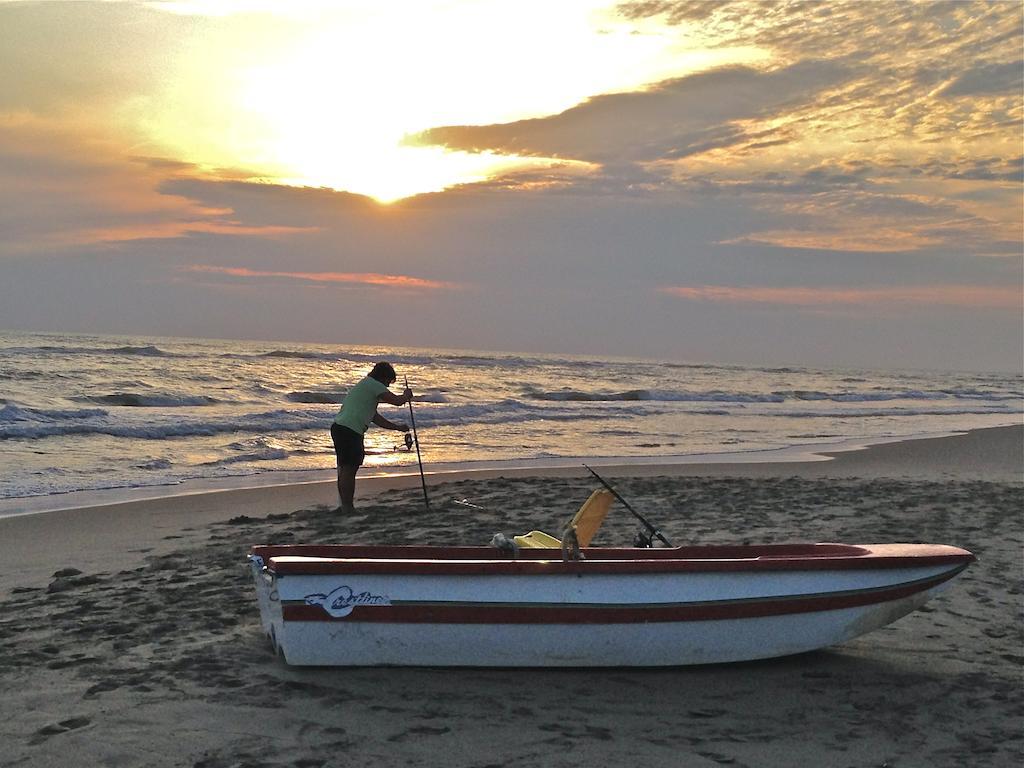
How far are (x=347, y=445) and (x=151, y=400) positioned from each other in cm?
2126

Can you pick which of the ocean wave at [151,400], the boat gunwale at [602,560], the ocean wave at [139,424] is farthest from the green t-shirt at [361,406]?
the ocean wave at [151,400]

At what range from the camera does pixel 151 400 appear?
98.3 ft

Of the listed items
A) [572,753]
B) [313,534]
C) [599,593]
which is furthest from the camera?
[313,534]

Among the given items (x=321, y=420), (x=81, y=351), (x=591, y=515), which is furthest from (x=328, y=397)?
(x=591, y=515)

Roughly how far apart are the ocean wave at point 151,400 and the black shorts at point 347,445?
19073mm

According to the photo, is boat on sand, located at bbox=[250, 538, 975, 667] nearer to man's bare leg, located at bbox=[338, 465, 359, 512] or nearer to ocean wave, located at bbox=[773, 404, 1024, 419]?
man's bare leg, located at bbox=[338, 465, 359, 512]

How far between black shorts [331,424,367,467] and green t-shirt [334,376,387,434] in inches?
2.8

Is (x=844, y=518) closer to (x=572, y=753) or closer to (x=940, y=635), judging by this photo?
(x=940, y=635)

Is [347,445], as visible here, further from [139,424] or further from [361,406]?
[139,424]

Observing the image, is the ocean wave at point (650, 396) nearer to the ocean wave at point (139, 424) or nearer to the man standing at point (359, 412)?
the ocean wave at point (139, 424)

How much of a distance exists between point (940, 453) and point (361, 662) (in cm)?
1812

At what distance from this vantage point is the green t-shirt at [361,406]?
10891 mm

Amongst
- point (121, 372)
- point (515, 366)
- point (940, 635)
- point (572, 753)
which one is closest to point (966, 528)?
point (940, 635)

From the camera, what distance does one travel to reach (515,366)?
66375mm
